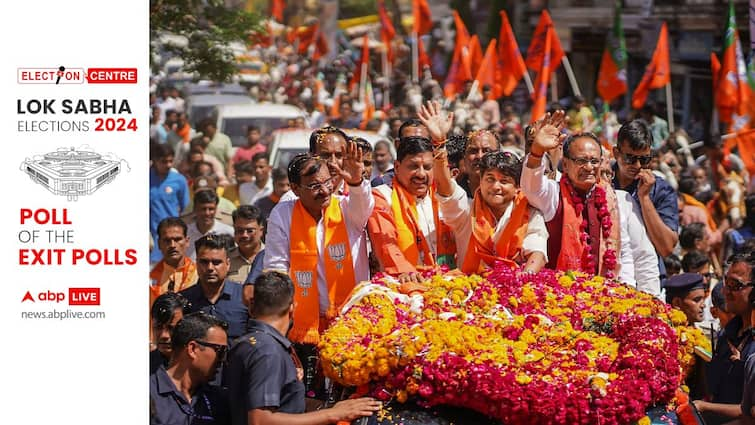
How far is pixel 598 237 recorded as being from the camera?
8188mm

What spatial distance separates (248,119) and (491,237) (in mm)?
13880

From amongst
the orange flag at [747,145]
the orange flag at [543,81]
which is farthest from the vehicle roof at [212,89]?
the orange flag at [747,145]

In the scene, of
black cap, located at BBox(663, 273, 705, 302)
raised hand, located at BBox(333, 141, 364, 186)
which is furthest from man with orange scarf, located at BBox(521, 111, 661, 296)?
black cap, located at BBox(663, 273, 705, 302)

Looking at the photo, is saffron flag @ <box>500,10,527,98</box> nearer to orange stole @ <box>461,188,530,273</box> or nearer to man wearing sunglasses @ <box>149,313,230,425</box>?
orange stole @ <box>461,188,530,273</box>

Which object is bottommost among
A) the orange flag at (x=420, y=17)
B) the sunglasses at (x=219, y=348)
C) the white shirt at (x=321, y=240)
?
the sunglasses at (x=219, y=348)

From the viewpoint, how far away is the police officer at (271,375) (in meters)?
6.55

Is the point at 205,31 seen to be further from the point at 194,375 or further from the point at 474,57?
the point at 194,375

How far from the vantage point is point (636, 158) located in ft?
29.5

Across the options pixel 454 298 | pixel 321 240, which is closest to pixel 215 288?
pixel 321 240

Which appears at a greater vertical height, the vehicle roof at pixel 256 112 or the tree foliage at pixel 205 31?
the tree foliage at pixel 205 31

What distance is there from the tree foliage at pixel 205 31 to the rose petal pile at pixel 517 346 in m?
8.36

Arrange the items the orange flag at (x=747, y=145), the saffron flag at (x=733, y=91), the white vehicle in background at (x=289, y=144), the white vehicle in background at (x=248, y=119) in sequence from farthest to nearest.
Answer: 1. the white vehicle in background at (x=248, y=119)
2. the saffron flag at (x=733, y=91)
3. the white vehicle in background at (x=289, y=144)
4. the orange flag at (x=747, y=145)

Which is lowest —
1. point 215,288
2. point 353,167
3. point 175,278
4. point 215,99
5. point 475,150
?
point 215,99

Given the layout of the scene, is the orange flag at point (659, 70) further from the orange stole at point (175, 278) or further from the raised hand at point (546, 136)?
the raised hand at point (546, 136)
